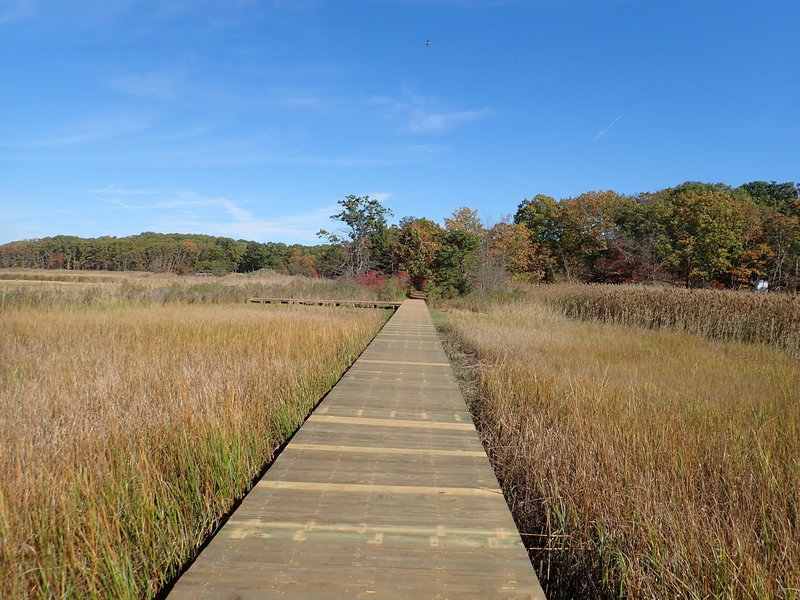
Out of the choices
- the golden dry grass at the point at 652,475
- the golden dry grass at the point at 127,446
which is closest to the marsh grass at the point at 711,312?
the golden dry grass at the point at 652,475

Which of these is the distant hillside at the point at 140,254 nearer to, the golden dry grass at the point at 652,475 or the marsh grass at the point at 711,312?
the marsh grass at the point at 711,312

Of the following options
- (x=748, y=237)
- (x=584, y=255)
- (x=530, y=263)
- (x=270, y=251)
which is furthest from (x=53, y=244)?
(x=748, y=237)

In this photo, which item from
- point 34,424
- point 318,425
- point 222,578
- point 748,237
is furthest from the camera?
point 748,237

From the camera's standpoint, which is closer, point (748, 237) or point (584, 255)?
point (748, 237)

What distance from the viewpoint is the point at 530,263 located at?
4156 cm

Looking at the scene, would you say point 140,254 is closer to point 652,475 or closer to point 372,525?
point 372,525

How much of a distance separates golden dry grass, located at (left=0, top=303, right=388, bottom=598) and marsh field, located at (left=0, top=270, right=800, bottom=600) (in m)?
0.02

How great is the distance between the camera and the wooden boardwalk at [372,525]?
1463mm

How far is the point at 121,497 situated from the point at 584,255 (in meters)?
42.0

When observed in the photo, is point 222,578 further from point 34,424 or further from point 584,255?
point 584,255

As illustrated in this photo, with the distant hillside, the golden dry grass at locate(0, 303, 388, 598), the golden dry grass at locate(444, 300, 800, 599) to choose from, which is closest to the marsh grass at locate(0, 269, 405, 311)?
the golden dry grass at locate(0, 303, 388, 598)

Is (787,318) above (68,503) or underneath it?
above

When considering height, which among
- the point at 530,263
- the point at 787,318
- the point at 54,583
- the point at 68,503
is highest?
the point at 530,263

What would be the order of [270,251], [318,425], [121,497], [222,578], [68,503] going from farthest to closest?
[270,251] → [318,425] → [121,497] → [68,503] → [222,578]
